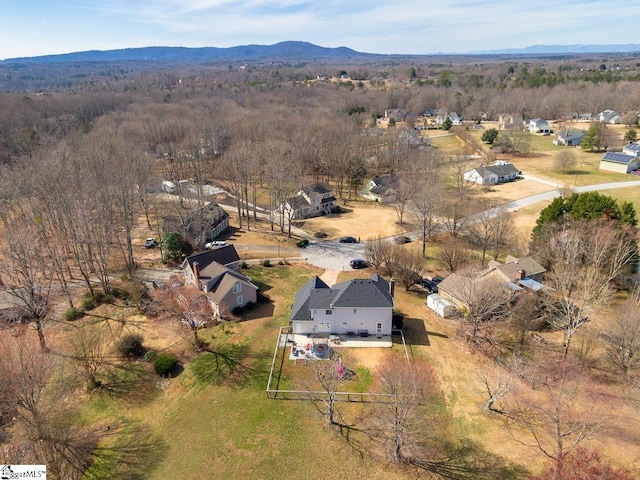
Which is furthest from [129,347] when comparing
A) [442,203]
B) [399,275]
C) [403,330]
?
[442,203]

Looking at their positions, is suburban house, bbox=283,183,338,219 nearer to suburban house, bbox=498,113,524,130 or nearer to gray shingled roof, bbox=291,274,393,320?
gray shingled roof, bbox=291,274,393,320

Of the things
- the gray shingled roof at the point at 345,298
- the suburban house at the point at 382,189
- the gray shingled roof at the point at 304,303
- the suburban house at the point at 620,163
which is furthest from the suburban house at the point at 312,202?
the suburban house at the point at 620,163

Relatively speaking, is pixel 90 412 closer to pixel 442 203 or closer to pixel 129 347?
pixel 129 347

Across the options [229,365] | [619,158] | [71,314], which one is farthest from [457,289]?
[619,158]

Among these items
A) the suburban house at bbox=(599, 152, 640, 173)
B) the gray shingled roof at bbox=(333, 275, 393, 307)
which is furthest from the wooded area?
the suburban house at bbox=(599, 152, 640, 173)

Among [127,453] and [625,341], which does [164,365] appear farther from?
[625,341]

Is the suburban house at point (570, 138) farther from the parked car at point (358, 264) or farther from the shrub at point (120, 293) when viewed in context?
the shrub at point (120, 293)
